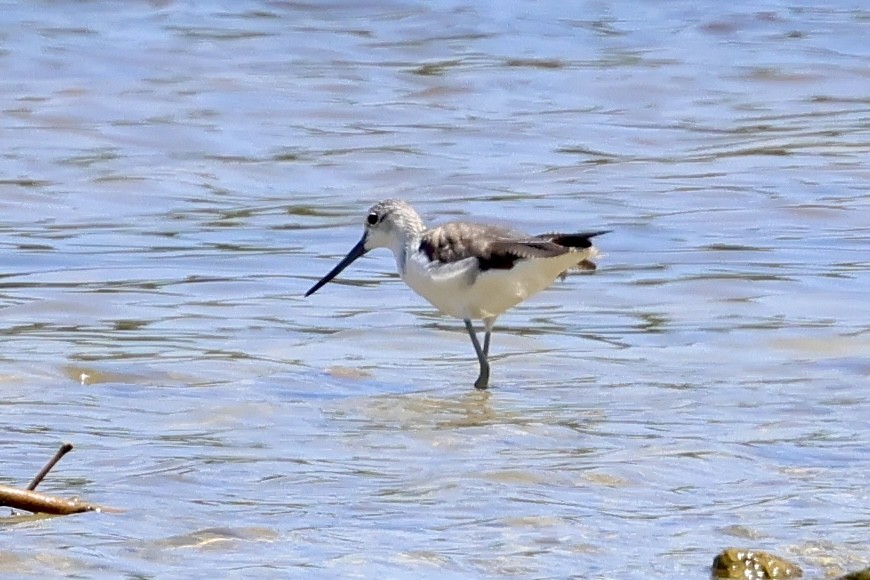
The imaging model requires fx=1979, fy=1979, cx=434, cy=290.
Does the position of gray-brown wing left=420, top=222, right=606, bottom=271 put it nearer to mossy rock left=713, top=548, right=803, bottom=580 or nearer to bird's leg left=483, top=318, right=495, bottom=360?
bird's leg left=483, top=318, right=495, bottom=360

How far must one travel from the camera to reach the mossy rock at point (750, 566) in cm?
466

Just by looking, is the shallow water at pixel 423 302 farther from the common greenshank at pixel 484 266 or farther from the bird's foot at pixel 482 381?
the common greenshank at pixel 484 266

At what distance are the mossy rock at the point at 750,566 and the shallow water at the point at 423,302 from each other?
0.10 meters

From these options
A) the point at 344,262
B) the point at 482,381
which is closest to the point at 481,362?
the point at 482,381

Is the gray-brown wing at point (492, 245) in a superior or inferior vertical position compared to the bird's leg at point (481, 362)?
superior

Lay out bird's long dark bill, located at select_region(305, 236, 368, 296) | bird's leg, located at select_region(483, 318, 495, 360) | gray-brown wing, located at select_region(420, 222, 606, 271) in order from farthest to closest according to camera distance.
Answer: bird's long dark bill, located at select_region(305, 236, 368, 296) → bird's leg, located at select_region(483, 318, 495, 360) → gray-brown wing, located at select_region(420, 222, 606, 271)

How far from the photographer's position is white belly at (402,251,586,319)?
7.47 m

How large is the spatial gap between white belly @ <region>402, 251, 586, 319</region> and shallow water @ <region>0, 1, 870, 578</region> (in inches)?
12.3

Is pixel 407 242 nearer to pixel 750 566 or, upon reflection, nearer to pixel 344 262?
pixel 344 262

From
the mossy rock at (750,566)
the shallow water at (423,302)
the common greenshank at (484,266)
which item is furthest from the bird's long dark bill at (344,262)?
the mossy rock at (750,566)

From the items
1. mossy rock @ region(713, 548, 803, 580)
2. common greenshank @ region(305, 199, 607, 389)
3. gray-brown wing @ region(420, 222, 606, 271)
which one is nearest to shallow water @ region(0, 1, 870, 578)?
mossy rock @ region(713, 548, 803, 580)

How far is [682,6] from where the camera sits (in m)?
18.6

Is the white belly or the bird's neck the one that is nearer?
the white belly

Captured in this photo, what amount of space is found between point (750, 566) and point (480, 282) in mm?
3080
